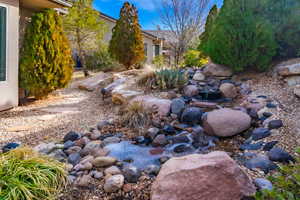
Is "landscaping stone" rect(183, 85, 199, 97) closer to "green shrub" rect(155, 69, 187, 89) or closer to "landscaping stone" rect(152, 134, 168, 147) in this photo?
"green shrub" rect(155, 69, 187, 89)

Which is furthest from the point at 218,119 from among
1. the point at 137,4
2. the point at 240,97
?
the point at 137,4

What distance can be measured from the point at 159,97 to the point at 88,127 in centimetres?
149

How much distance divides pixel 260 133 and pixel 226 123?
43 cm

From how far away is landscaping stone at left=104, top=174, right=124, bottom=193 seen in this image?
2.23 metres

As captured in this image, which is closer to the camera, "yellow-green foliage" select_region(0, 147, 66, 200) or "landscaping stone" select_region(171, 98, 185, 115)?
"yellow-green foliage" select_region(0, 147, 66, 200)

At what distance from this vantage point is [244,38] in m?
4.88

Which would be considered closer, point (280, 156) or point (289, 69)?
point (280, 156)

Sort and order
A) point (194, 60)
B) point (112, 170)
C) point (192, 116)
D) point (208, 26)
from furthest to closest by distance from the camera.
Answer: point (208, 26)
point (194, 60)
point (192, 116)
point (112, 170)

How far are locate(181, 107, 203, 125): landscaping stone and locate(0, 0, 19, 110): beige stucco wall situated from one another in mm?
3745

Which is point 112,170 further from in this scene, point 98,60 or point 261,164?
point 98,60

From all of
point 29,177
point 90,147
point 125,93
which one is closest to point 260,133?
point 90,147

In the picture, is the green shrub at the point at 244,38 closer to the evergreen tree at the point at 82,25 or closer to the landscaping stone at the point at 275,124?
the landscaping stone at the point at 275,124

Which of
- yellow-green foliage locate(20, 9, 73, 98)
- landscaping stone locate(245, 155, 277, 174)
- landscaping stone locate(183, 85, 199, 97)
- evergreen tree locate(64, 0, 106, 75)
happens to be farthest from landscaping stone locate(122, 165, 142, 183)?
evergreen tree locate(64, 0, 106, 75)

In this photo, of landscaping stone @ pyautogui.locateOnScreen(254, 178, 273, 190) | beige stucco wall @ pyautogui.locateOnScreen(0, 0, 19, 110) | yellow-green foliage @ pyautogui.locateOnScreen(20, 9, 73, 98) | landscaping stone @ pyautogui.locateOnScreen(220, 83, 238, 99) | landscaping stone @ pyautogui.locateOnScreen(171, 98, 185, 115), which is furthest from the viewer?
yellow-green foliage @ pyautogui.locateOnScreen(20, 9, 73, 98)
